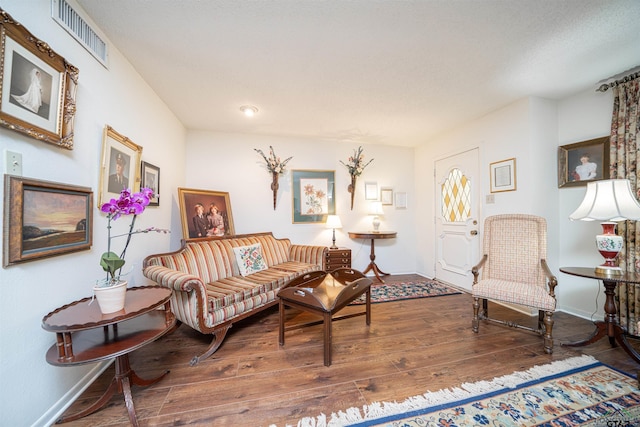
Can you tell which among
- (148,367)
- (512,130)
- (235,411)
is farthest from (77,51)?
(512,130)

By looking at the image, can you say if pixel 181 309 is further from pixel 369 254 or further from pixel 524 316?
pixel 524 316

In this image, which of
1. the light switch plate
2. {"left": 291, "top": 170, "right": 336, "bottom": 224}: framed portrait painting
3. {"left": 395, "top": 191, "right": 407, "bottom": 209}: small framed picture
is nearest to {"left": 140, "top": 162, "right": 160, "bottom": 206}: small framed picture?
the light switch plate

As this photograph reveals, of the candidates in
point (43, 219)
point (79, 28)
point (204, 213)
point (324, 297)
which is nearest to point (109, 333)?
point (43, 219)

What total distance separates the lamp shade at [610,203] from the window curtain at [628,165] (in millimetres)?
555

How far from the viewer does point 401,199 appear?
449cm

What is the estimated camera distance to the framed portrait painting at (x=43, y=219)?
1.08 meters

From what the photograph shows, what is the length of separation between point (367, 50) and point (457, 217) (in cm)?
284

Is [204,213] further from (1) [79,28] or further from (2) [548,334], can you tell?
(2) [548,334]

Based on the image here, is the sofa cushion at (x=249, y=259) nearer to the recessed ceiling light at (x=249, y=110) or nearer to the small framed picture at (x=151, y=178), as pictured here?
the small framed picture at (x=151, y=178)

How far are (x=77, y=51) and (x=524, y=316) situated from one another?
461 cm

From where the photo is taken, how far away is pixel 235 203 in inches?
148

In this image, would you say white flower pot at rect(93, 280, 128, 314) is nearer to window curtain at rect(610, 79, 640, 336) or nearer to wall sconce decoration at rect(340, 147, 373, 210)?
wall sconce decoration at rect(340, 147, 373, 210)

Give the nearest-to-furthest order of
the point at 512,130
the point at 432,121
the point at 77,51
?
1. the point at 77,51
2. the point at 512,130
3. the point at 432,121

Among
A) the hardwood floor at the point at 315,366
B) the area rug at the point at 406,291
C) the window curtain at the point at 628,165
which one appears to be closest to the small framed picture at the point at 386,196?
the area rug at the point at 406,291
